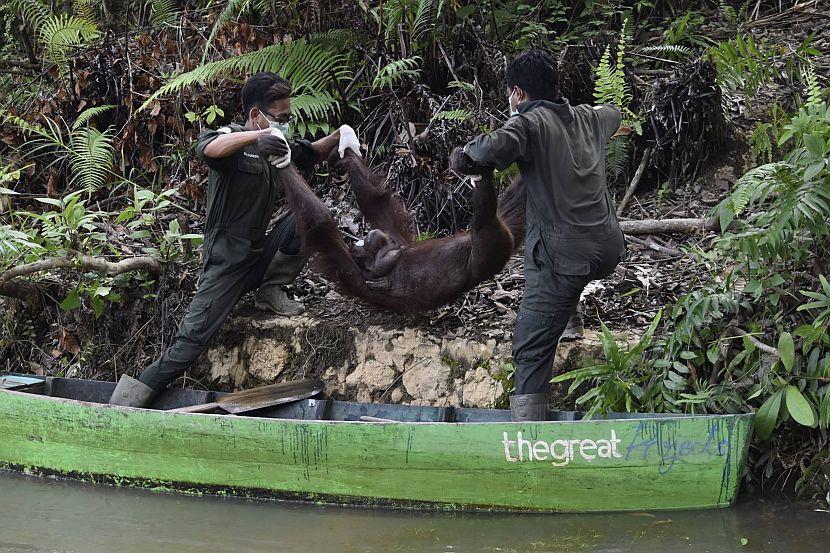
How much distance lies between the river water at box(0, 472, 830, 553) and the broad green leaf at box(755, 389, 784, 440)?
410 mm

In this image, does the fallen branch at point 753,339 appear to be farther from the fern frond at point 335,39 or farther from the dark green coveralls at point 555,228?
the fern frond at point 335,39

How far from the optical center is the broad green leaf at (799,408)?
446 cm

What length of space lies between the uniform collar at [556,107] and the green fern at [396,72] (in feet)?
9.57

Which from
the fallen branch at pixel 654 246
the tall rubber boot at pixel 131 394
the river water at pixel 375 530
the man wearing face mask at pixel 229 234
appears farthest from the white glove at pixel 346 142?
the river water at pixel 375 530

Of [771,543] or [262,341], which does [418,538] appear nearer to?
[771,543]

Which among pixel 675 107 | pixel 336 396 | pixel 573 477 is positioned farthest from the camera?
pixel 675 107

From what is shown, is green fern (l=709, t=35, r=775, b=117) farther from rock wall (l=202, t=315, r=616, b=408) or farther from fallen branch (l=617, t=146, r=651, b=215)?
rock wall (l=202, t=315, r=616, b=408)

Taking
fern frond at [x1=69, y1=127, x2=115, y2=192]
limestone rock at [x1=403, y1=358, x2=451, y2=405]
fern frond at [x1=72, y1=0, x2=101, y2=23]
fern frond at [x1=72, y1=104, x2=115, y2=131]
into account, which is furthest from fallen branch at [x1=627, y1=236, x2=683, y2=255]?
fern frond at [x1=72, y1=0, x2=101, y2=23]

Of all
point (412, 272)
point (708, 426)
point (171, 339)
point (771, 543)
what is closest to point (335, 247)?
point (412, 272)

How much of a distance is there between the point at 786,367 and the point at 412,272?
7.45 feet

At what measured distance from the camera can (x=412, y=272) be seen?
5840 millimetres

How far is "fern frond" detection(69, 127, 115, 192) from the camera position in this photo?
A: 8.01 metres

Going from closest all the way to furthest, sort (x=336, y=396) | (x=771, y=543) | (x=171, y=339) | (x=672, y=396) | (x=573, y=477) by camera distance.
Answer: (x=771, y=543) < (x=573, y=477) < (x=672, y=396) < (x=336, y=396) < (x=171, y=339)

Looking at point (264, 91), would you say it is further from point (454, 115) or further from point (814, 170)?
point (814, 170)
